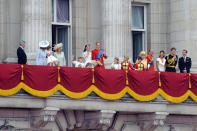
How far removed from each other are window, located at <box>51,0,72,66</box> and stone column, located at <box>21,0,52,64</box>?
248cm

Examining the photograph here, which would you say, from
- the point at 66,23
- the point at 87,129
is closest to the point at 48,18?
the point at 66,23

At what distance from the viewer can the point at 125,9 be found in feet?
180

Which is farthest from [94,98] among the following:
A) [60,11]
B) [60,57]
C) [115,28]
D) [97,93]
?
[60,11]

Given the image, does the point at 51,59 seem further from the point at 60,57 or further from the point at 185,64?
the point at 185,64

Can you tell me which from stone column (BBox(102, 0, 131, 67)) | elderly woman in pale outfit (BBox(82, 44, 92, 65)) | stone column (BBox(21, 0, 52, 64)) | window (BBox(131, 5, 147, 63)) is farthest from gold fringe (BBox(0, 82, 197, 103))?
window (BBox(131, 5, 147, 63))

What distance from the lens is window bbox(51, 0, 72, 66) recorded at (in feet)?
180

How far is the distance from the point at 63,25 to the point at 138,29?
5.10m

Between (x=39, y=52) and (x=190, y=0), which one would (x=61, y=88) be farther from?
(x=190, y=0)

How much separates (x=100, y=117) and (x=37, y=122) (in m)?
3.27

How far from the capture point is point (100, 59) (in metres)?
51.6

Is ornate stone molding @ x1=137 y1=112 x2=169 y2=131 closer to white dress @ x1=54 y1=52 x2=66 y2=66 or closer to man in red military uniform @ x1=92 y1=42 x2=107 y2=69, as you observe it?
man in red military uniform @ x1=92 y1=42 x2=107 y2=69

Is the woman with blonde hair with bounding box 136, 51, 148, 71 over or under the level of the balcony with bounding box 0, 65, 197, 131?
over

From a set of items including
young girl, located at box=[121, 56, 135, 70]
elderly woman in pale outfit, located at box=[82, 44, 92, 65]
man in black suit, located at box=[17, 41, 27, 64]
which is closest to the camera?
man in black suit, located at box=[17, 41, 27, 64]

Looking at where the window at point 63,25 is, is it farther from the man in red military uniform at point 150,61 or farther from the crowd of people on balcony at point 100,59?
the man in red military uniform at point 150,61
